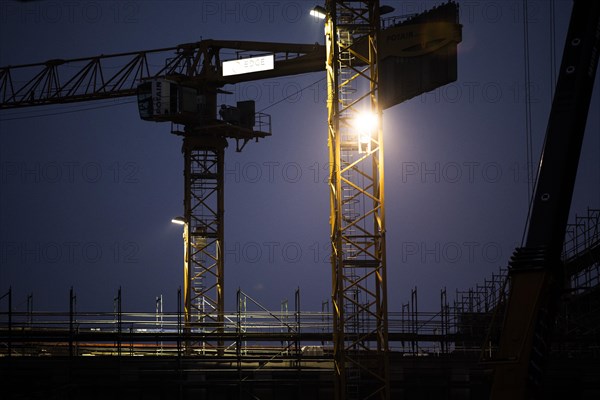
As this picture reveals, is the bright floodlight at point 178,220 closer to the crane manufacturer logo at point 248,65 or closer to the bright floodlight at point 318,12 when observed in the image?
the crane manufacturer logo at point 248,65

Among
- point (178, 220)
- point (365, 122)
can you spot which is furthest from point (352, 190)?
point (178, 220)

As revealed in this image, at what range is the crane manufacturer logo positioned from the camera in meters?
58.6

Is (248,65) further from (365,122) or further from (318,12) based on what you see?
(365,122)

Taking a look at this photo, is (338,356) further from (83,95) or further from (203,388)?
(83,95)

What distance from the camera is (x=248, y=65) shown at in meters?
59.5

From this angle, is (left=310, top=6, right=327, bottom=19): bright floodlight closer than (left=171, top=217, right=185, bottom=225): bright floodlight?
Yes

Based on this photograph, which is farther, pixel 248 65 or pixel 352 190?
pixel 248 65

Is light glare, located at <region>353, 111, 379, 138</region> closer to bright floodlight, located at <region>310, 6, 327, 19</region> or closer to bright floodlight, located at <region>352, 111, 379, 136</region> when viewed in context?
bright floodlight, located at <region>352, 111, 379, 136</region>

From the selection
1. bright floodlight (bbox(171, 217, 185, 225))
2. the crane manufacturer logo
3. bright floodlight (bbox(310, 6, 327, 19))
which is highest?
the crane manufacturer logo

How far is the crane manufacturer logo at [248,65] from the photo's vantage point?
192ft

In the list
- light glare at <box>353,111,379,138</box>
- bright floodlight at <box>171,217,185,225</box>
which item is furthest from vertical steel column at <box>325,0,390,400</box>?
bright floodlight at <box>171,217,185,225</box>

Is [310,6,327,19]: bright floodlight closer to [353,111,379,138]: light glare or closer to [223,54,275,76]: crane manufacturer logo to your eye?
[353,111,379,138]: light glare

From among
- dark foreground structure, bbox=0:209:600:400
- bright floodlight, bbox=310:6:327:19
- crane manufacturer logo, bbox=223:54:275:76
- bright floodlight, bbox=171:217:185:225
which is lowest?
dark foreground structure, bbox=0:209:600:400

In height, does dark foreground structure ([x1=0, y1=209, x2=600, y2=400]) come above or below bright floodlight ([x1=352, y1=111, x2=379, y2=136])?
below
